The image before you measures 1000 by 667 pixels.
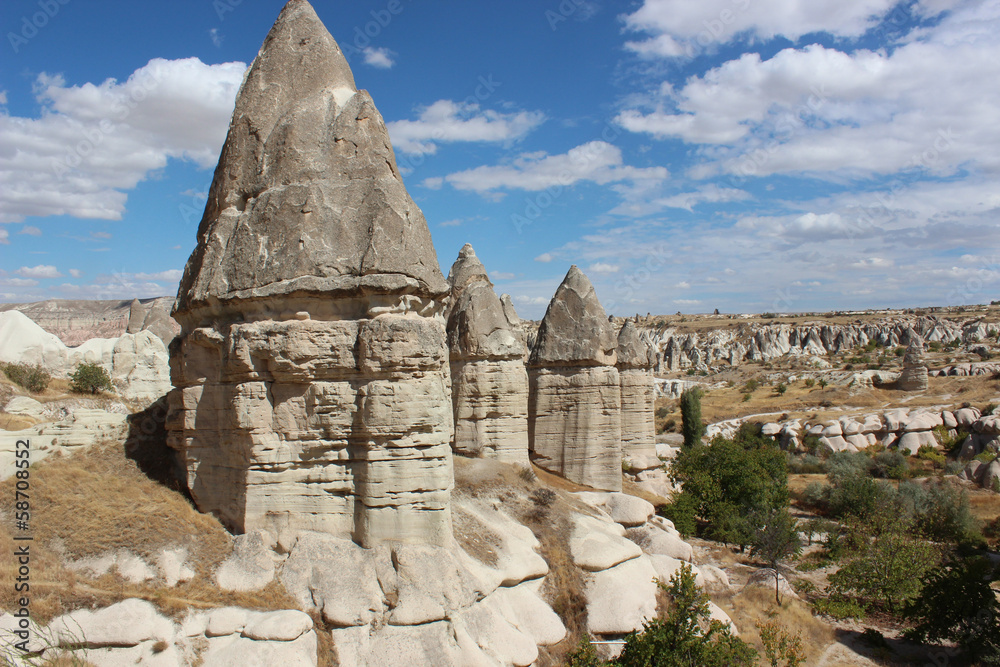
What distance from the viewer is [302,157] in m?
8.98

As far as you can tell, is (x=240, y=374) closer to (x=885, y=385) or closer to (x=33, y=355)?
(x=33, y=355)

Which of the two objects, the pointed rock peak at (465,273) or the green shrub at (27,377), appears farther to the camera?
the green shrub at (27,377)

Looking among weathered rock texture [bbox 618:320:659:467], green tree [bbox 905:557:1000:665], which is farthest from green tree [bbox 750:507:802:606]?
weathered rock texture [bbox 618:320:659:467]

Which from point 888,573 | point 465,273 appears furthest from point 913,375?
point 465,273

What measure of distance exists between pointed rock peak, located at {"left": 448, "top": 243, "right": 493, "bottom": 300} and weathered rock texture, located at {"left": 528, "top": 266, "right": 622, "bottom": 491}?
2.67 meters

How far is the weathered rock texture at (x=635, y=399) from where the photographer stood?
23.0m

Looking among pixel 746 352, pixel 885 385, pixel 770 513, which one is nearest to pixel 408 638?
pixel 770 513

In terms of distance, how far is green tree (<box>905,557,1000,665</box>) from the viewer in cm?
1220

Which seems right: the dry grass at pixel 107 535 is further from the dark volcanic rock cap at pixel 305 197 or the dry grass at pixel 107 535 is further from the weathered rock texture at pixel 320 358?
the dark volcanic rock cap at pixel 305 197

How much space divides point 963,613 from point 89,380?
873 inches

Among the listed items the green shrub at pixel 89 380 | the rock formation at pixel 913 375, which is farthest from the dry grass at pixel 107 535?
the rock formation at pixel 913 375

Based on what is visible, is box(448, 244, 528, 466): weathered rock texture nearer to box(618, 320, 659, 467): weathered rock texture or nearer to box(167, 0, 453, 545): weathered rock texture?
box(167, 0, 453, 545): weathered rock texture

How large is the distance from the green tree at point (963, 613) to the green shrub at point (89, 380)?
2130 centimetres

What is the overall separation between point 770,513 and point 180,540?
52.3ft
